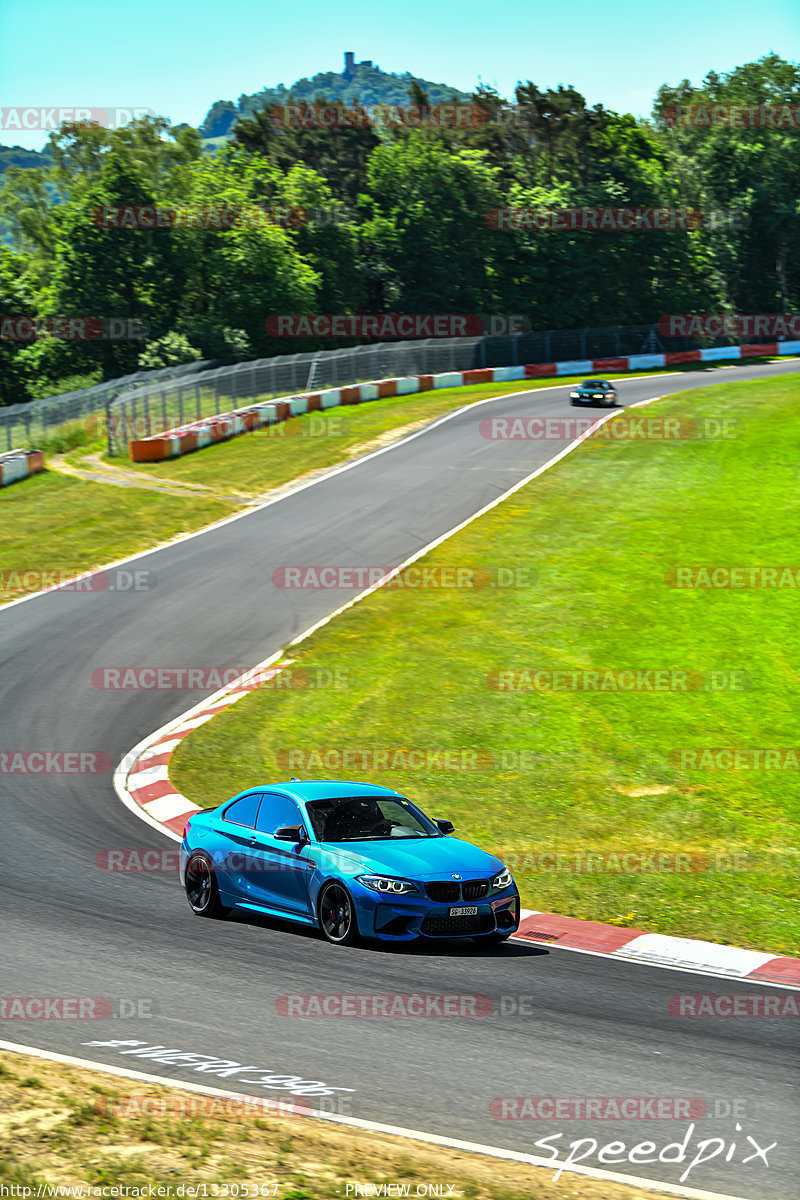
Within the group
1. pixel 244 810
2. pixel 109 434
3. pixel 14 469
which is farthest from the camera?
pixel 109 434

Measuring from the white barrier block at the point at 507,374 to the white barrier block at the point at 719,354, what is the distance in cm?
1543

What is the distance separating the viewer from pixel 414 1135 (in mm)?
6758

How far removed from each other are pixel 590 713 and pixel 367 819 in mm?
7880

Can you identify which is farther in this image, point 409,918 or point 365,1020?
point 409,918

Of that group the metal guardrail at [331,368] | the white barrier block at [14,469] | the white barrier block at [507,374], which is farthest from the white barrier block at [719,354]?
the white barrier block at [14,469]

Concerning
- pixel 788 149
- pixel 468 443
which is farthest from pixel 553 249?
pixel 468 443

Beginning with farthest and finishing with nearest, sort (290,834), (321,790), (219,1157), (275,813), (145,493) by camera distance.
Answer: (145,493) < (321,790) < (275,813) < (290,834) < (219,1157)

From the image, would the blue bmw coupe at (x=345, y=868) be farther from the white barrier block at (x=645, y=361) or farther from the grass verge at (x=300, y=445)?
the white barrier block at (x=645, y=361)

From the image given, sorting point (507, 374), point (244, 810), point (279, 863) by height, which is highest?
point (507, 374)

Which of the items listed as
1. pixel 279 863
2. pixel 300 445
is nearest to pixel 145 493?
pixel 300 445

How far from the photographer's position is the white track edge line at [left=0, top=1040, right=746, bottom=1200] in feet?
20.8

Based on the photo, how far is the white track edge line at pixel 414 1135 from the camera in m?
6.33

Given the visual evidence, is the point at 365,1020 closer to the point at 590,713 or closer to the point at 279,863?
the point at 279,863

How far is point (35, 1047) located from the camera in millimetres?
7941
